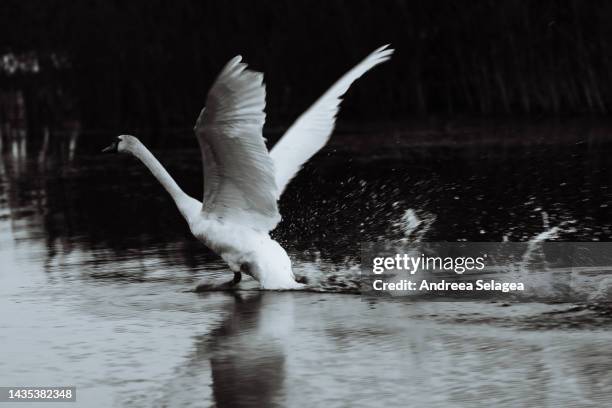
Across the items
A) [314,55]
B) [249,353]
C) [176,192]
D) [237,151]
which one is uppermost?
[314,55]

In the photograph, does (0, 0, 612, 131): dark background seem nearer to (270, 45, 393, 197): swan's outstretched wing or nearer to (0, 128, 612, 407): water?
(0, 128, 612, 407): water

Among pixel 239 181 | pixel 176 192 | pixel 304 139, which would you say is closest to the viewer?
→ pixel 239 181

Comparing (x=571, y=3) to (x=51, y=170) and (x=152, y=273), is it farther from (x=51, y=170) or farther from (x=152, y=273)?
(x=152, y=273)

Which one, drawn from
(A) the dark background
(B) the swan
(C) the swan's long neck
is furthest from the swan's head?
(A) the dark background

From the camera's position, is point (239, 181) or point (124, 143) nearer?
point (239, 181)

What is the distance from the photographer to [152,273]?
1257 centimetres

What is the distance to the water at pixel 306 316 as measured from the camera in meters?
7.86

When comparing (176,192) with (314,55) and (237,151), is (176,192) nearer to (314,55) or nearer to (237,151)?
(237,151)

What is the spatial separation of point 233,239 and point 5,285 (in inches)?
98.4

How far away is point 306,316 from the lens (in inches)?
394

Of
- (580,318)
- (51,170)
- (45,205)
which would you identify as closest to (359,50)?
(51,170)

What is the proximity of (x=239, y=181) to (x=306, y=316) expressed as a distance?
4.08 feet

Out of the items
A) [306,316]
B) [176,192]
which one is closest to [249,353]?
[306,316]

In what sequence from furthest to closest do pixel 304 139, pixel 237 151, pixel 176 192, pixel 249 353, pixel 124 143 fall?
pixel 304 139, pixel 124 143, pixel 176 192, pixel 237 151, pixel 249 353
